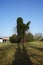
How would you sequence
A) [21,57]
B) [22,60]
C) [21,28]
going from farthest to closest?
[21,28], [21,57], [22,60]

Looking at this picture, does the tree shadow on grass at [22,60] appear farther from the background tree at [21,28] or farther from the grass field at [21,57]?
the background tree at [21,28]

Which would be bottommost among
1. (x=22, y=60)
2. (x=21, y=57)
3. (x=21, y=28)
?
(x=22, y=60)

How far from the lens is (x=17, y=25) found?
6888cm

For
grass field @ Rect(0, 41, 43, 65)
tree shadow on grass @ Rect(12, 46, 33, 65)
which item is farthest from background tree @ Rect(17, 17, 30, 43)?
tree shadow on grass @ Rect(12, 46, 33, 65)

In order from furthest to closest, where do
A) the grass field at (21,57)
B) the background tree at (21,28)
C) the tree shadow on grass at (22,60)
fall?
the background tree at (21,28) → the grass field at (21,57) → the tree shadow on grass at (22,60)

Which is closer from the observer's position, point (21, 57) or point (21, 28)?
point (21, 57)

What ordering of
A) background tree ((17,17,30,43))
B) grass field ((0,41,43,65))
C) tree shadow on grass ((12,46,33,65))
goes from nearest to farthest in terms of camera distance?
tree shadow on grass ((12,46,33,65)) → grass field ((0,41,43,65)) → background tree ((17,17,30,43))

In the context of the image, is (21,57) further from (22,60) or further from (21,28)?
(21,28)

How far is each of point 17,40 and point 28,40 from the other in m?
9.43

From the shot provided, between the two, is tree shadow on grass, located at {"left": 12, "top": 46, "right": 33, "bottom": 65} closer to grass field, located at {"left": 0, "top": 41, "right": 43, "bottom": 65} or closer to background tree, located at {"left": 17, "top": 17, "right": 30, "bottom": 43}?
grass field, located at {"left": 0, "top": 41, "right": 43, "bottom": 65}

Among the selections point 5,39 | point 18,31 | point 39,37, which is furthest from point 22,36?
point 39,37

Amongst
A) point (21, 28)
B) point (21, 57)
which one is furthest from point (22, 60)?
point (21, 28)

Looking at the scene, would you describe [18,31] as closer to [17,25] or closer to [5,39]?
[17,25]

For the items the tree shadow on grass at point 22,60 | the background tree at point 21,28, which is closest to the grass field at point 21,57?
the tree shadow on grass at point 22,60
